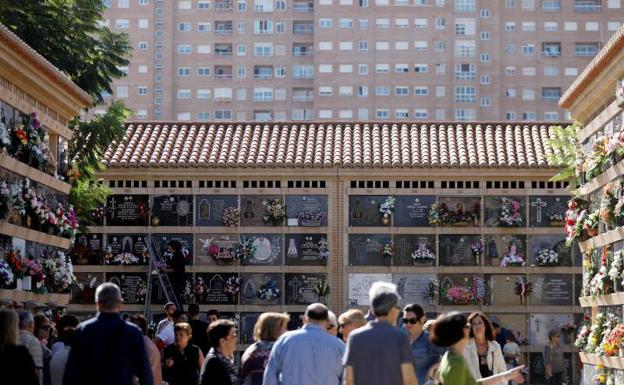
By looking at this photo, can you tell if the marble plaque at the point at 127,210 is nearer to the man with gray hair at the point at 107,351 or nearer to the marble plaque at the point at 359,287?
the marble plaque at the point at 359,287

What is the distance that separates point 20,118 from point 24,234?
1.83 meters

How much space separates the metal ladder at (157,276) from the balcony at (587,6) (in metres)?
59.0

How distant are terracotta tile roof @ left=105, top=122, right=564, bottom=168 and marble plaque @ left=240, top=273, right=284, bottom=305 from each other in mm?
2481

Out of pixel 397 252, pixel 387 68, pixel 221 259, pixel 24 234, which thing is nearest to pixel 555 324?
pixel 397 252

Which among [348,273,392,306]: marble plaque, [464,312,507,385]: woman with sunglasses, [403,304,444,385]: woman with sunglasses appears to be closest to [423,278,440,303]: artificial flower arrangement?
[348,273,392,306]: marble plaque

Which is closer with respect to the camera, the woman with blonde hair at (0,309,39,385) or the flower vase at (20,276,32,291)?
the woman with blonde hair at (0,309,39,385)

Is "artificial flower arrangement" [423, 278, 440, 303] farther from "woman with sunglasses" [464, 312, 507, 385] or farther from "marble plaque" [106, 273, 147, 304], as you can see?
"woman with sunglasses" [464, 312, 507, 385]

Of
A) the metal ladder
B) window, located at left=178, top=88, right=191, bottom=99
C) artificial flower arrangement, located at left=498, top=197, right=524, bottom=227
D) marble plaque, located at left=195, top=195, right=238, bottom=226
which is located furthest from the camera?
window, located at left=178, top=88, right=191, bottom=99

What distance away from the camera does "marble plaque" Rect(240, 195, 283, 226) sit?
105 ft

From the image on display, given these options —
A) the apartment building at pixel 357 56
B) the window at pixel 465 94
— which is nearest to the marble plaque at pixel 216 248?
the apartment building at pixel 357 56

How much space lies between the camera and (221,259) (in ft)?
105

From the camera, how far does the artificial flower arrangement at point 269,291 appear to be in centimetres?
3177

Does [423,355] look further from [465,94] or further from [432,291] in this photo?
[465,94]

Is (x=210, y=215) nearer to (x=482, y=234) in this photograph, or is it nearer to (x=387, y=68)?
→ (x=482, y=234)
